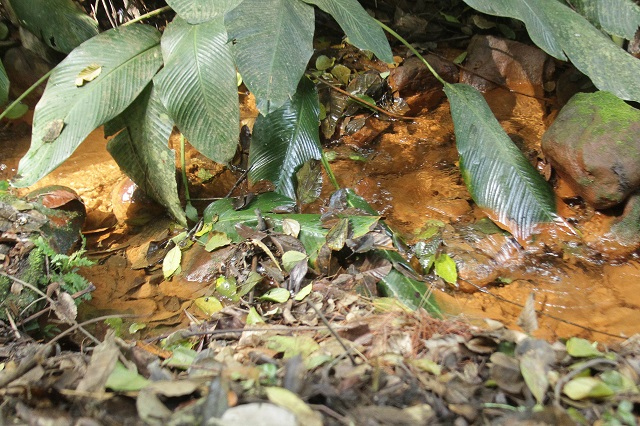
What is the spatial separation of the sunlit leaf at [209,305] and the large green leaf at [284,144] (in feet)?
2.32

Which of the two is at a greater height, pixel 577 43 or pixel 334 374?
pixel 577 43

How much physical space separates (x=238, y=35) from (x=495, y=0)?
1286mm

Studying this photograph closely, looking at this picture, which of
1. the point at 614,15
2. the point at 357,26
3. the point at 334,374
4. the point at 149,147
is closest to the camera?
the point at 334,374

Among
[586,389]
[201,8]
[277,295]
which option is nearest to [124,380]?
[277,295]

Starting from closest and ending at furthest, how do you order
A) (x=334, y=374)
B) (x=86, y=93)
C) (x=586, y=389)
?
(x=586, y=389)
(x=334, y=374)
(x=86, y=93)

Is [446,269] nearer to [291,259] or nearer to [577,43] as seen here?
[291,259]

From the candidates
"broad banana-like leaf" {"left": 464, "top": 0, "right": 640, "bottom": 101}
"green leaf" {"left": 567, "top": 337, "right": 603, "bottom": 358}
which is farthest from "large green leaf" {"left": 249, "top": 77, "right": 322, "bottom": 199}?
"green leaf" {"left": 567, "top": 337, "right": 603, "bottom": 358}

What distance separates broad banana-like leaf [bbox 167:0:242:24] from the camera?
217cm

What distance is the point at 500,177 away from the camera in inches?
95.6

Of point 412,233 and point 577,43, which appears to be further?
point 412,233

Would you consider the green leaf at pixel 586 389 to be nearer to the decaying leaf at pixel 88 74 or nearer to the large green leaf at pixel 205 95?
the large green leaf at pixel 205 95

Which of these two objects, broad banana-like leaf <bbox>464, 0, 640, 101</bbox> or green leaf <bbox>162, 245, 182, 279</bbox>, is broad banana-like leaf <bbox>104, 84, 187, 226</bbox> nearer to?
green leaf <bbox>162, 245, 182, 279</bbox>

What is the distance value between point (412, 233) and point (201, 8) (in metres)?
1.52

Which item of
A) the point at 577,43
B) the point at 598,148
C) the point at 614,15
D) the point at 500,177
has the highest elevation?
the point at 614,15
